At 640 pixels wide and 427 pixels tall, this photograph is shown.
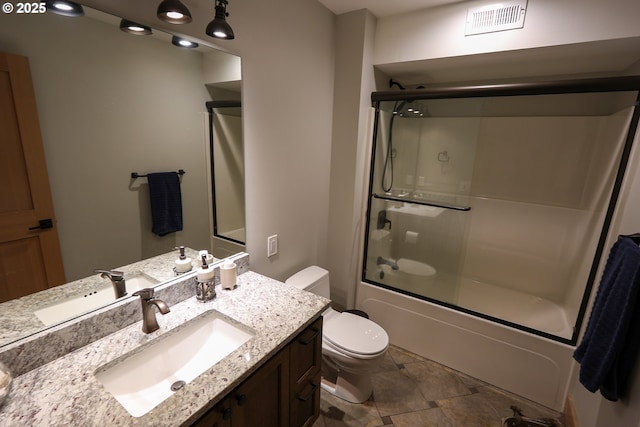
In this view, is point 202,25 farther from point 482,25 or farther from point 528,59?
point 528,59

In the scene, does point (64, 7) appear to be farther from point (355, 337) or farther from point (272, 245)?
point (355, 337)

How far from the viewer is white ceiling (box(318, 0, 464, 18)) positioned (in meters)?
1.82

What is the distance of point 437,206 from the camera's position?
8.33 feet

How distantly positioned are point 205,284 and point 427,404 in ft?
5.35

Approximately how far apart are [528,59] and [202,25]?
194 centimetres

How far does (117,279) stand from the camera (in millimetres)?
1163

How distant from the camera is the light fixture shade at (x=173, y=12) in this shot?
100 cm

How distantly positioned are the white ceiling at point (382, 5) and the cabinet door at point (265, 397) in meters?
2.07

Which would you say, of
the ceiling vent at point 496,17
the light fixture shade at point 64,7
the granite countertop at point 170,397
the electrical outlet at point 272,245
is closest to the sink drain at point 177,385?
the granite countertop at point 170,397

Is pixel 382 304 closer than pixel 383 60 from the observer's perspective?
No

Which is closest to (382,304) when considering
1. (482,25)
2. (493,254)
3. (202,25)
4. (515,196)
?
(493,254)

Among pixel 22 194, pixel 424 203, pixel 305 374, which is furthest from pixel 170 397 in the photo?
pixel 424 203

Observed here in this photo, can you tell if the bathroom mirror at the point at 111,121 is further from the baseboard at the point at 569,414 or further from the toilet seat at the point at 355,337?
the baseboard at the point at 569,414

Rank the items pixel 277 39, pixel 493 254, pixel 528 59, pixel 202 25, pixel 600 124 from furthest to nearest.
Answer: pixel 493 254 → pixel 600 124 → pixel 528 59 → pixel 277 39 → pixel 202 25
